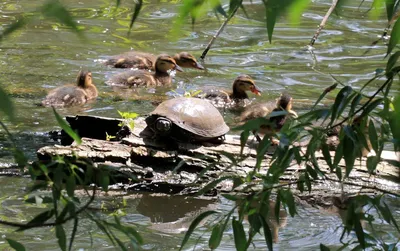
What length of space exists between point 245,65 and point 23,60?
2.49m

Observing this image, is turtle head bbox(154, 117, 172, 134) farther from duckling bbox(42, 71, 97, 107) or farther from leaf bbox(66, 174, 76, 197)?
leaf bbox(66, 174, 76, 197)

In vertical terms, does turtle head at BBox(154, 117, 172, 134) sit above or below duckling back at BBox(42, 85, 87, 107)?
above

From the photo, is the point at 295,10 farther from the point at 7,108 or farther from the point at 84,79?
the point at 84,79

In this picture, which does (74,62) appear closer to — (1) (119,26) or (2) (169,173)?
(1) (119,26)

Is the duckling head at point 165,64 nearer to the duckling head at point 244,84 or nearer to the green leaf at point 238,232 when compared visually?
the duckling head at point 244,84

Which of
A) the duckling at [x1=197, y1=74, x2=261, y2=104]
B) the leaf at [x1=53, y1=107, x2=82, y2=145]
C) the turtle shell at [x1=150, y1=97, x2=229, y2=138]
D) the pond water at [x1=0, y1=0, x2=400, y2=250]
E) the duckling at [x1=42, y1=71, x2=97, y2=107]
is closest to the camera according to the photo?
the leaf at [x1=53, y1=107, x2=82, y2=145]

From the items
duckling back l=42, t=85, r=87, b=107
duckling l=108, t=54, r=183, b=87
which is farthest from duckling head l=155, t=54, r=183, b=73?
duckling back l=42, t=85, r=87, b=107

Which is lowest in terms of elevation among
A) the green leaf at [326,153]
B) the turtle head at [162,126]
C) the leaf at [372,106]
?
the turtle head at [162,126]

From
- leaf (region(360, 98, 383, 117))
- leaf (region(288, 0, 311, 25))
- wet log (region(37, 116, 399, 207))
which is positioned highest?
leaf (region(288, 0, 311, 25))

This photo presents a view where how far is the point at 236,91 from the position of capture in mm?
7832

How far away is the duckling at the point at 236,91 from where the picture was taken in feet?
25.0

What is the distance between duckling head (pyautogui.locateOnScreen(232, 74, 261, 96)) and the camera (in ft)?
25.5

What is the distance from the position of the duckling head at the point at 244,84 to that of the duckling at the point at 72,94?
1381mm

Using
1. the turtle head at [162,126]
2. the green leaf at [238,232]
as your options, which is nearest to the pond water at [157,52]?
the turtle head at [162,126]
